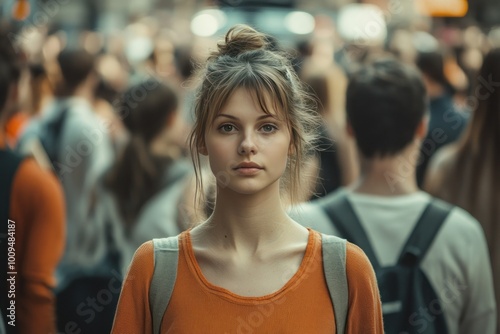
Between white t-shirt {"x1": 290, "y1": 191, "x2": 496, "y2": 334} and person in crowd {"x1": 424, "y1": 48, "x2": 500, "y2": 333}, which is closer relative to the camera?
white t-shirt {"x1": 290, "y1": 191, "x2": 496, "y2": 334}

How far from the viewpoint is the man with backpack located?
3502 mm

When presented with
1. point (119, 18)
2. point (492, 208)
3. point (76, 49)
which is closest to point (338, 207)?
point (492, 208)

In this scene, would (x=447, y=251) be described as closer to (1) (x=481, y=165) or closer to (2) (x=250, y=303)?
(1) (x=481, y=165)

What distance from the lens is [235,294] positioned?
2479 millimetres

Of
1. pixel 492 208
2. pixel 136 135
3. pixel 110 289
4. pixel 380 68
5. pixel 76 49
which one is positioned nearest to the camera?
pixel 380 68

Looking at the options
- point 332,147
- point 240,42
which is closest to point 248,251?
point 240,42

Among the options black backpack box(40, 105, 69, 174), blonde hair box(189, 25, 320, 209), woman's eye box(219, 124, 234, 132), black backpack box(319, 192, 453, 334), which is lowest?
black backpack box(319, 192, 453, 334)

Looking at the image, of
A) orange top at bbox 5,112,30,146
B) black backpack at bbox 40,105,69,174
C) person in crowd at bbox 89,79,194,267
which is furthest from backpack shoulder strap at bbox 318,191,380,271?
orange top at bbox 5,112,30,146

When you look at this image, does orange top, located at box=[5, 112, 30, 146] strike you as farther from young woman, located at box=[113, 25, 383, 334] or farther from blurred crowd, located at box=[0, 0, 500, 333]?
young woman, located at box=[113, 25, 383, 334]

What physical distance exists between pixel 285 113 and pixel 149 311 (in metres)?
0.66

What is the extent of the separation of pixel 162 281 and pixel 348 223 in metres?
1.27

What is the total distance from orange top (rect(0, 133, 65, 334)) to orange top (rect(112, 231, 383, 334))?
1611 millimetres

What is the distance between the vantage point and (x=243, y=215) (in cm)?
258

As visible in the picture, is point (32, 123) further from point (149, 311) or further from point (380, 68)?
point (149, 311)
